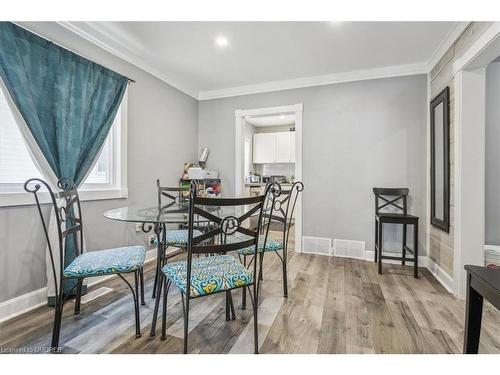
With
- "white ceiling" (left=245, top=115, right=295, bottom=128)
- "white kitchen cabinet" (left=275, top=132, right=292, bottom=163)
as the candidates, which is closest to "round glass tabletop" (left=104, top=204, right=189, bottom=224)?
"white ceiling" (left=245, top=115, right=295, bottom=128)

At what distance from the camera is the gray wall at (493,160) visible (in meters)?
2.53

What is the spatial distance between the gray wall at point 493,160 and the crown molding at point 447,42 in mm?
506

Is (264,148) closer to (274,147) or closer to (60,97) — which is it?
(274,147)

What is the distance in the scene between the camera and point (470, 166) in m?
2.06

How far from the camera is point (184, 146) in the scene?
12.1 ft

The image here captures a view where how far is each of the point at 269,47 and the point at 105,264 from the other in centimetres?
252

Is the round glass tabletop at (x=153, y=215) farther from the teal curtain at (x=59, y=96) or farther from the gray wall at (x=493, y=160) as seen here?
the gray wall at (x=493, y=160)

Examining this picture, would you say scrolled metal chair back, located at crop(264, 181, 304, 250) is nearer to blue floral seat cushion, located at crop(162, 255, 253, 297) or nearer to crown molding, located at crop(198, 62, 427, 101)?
blue floral seat cushion, located at crop(162, 255, 253, 297)

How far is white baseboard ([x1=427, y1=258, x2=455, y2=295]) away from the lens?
223 cm

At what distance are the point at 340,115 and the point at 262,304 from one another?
8.54 feet

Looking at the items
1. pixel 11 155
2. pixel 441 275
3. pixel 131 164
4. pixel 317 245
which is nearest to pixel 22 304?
pixel 11 155

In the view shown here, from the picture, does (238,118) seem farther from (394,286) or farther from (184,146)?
(394,286)
